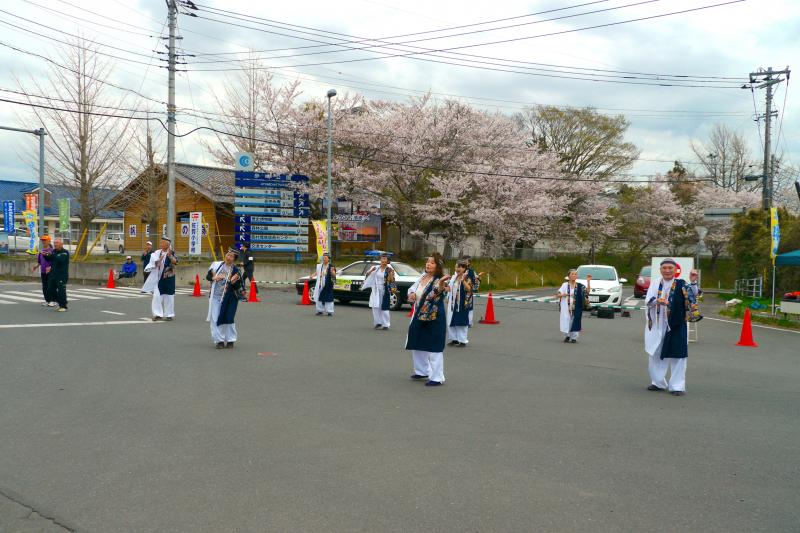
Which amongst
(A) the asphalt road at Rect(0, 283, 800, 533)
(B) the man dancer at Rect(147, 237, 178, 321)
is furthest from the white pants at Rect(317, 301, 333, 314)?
(A) the asphalt road at Rect(0, 283, 800, 533)

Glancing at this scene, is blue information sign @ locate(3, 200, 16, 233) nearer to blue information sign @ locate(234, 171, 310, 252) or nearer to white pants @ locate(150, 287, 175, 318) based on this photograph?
blue information sign @ locate(234, 171, 310, 252)

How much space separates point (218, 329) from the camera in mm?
11555

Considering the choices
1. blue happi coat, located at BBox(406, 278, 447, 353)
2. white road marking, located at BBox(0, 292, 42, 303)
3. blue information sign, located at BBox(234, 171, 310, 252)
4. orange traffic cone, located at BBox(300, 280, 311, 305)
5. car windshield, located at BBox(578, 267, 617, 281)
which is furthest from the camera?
blue information sign, located at BBox(234, 171, 310, 252)

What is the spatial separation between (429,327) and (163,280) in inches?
327

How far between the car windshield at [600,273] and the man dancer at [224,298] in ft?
51.9

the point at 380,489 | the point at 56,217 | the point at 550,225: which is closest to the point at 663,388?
the point at 380,489

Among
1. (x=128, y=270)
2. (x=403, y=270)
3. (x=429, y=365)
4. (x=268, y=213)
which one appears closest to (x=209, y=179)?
(x=268, y=213)

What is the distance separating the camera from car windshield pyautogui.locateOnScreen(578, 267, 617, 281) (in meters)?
24.2

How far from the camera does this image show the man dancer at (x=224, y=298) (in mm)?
11391

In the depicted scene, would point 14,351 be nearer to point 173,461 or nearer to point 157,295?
point 157,295

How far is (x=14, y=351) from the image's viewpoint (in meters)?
10.5

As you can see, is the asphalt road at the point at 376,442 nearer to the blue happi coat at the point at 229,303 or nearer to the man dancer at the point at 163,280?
the blue happi coat at the point at 229,303

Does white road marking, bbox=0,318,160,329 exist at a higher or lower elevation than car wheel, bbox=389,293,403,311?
lower

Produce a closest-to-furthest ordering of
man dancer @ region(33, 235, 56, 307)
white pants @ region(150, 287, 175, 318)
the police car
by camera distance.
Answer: white pants @ region(150, 287, 175, 318) → man dancer @ region(33, 235, 56, 307) → the police car
